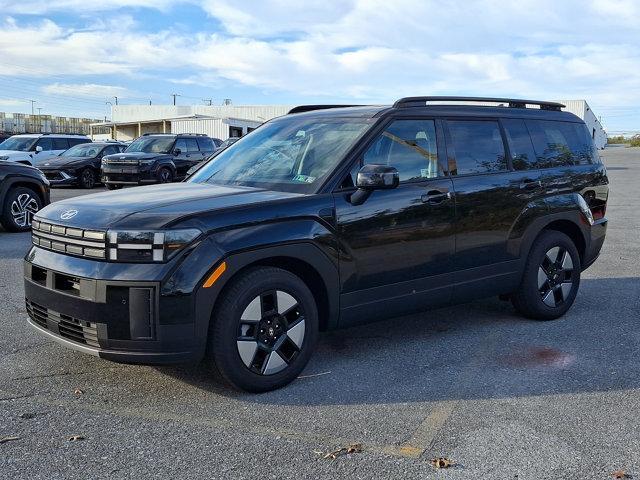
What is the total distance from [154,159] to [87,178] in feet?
10.0

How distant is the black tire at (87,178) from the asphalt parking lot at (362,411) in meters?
16.5

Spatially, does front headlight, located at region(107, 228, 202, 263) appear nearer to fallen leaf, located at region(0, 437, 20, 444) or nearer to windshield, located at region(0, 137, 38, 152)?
fallen leaf, located at region(0, 437, 20, 444)

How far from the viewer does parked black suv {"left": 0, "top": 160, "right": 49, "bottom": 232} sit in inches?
429

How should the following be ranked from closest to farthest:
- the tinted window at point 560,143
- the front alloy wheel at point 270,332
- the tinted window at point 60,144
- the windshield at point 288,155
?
the front alloy wheel at point 270,332, the windshield at point 288,155, the tinted window at point 560,143, the tinted window at point 60,144

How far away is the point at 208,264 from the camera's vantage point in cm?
395

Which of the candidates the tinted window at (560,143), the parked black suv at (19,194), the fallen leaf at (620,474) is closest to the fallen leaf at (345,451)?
the fallen leaf at (620,474)

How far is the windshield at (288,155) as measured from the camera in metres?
4.81

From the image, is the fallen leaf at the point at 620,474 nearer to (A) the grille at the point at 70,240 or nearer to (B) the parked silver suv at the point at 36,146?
(A) the grille at the point at 70,240

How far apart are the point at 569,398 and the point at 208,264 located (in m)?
2.40

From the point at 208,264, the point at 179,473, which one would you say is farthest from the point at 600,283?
the point at 179,473

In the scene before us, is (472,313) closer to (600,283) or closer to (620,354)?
(620,354)

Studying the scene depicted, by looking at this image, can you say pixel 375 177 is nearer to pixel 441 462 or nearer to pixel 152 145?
pixel 441 462

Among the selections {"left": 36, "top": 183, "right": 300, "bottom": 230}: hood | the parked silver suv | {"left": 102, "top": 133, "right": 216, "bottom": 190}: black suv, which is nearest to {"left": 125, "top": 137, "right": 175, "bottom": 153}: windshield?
{"left": 102, "top": 133, "right": 216, "bottom": 190}: black suv

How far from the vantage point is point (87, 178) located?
2167cm
